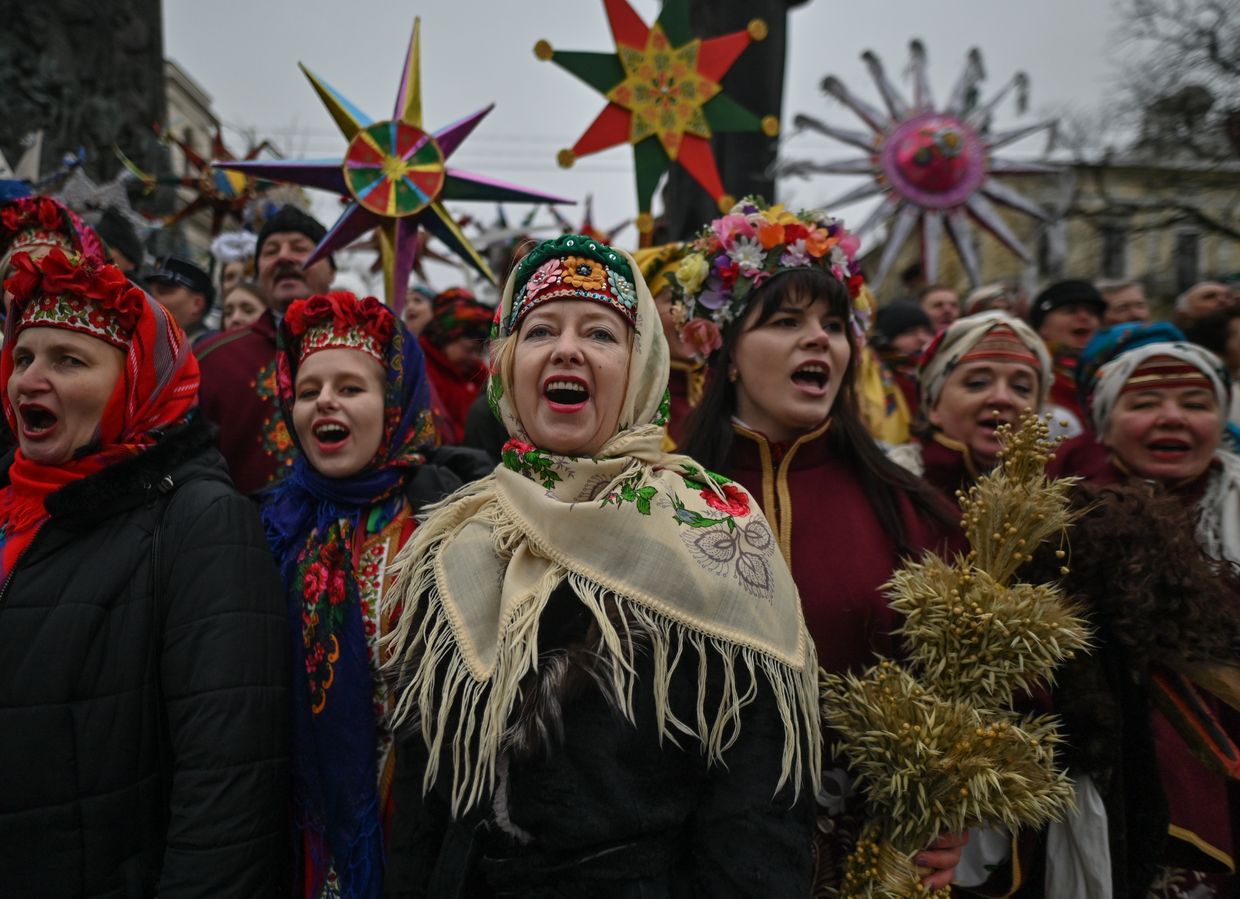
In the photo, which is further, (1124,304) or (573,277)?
(1124,304)

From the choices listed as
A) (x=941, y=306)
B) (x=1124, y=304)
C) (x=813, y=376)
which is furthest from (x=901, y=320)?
(x=813, y=376)

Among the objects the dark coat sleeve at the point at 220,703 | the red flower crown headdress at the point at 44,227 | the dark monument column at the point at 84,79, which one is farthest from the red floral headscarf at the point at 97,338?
the dark monument column at the point at 84,79

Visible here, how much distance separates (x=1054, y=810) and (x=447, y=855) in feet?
4.35

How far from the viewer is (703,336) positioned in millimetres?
2557

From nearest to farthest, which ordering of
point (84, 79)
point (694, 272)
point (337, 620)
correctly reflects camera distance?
1. point (337, 620)
2. point (694, 272)
3. point (84, 79)

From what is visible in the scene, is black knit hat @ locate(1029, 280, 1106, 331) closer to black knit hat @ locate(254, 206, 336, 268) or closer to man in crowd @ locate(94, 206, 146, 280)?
black knit hat @ locate(254, 206, 336, 268)

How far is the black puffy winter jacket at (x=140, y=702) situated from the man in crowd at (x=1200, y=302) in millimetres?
4727

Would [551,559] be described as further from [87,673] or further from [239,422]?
[239,422]

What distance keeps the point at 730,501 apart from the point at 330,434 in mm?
1191

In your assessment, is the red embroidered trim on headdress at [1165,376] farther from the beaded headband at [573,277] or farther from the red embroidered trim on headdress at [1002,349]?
the beaded headband at [573,277]

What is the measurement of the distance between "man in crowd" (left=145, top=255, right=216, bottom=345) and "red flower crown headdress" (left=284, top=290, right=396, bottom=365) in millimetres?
2285

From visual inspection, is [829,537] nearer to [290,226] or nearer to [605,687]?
[605,687]

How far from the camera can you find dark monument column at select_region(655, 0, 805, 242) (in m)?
6.33

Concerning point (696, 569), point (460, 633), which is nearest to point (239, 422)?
point (460, 633)
